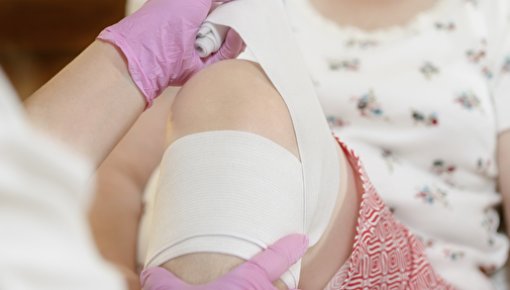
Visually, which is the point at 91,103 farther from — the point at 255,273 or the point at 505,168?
the point at 505,168

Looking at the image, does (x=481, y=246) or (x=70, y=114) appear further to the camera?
(x=481, y=246)

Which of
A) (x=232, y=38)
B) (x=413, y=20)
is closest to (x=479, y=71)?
(x=413, y=20)

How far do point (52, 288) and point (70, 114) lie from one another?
0.86 ft

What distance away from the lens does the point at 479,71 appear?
920mm

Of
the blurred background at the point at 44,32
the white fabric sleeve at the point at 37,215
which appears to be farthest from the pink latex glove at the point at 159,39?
the blurred background at the point at 44,32

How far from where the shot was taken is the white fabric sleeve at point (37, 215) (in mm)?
251

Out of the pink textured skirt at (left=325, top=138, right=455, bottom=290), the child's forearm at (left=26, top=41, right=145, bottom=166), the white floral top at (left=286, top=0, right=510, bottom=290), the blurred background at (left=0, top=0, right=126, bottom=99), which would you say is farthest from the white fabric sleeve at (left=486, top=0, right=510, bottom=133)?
the blurred background at (left=0, top=0, right=126, bottom=99)

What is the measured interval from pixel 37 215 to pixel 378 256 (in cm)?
43

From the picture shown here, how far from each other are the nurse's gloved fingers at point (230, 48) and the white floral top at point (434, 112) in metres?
0.30

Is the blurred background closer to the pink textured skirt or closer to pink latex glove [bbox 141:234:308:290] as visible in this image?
the pink textured skirt

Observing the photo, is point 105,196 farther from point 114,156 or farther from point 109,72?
point 109,72

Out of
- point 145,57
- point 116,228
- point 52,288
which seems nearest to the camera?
point 52,288

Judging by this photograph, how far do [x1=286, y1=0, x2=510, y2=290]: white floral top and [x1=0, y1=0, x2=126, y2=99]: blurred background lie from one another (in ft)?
2.84

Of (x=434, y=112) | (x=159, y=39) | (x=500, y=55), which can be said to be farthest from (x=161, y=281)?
(x=500, y=55)
